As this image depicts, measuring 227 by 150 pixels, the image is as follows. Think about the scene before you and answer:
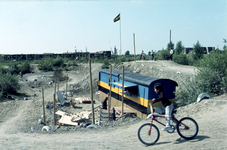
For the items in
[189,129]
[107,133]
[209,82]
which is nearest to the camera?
[189,129]

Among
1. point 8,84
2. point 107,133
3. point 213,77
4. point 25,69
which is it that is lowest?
point 107,133

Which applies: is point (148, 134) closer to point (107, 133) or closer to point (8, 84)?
point (107, 133)

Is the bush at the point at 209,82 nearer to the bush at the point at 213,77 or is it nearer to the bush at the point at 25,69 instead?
the bush at the point at 213,77

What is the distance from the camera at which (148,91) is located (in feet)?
41.2

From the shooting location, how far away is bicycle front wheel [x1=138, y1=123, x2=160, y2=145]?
5.75m

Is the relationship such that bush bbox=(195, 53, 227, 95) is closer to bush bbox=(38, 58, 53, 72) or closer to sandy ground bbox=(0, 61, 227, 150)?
sandy ground bbox=(0, 61, 227, 150)

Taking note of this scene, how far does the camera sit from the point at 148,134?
578 cm

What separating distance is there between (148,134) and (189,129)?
48.2 inches

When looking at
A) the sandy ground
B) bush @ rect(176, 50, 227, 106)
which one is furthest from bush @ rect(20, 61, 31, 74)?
bush @ rect(176, 50, 227, 106)

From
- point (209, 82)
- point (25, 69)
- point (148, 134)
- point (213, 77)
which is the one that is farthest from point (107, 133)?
point (25, 69)

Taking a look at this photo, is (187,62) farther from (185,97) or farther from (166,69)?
(185,97)

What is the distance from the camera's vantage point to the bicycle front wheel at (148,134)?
18.9ft

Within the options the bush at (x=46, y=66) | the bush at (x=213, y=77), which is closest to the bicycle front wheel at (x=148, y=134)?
the bush at (x=213, y=77)

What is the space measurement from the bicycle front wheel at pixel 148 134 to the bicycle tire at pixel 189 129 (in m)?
0.72
